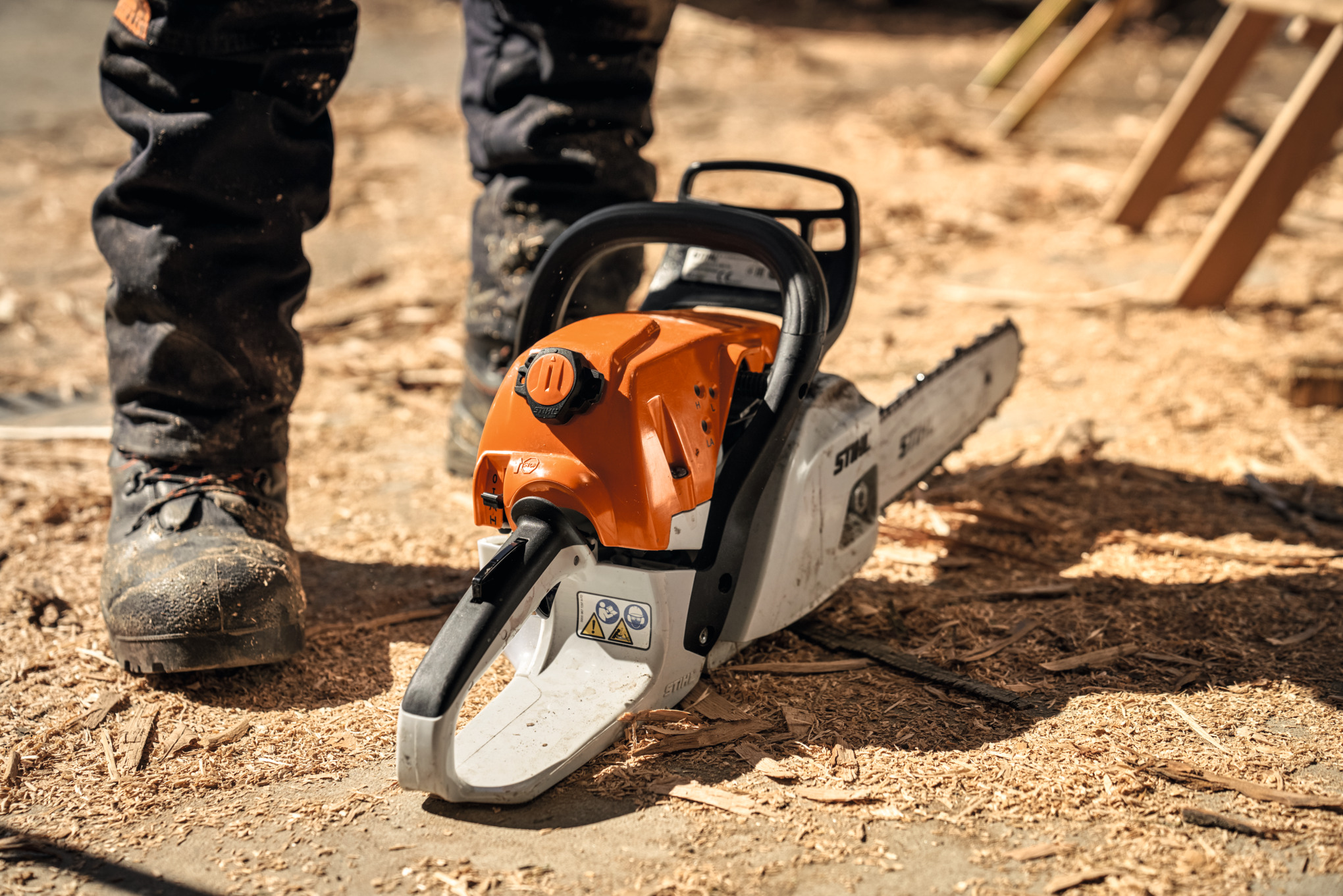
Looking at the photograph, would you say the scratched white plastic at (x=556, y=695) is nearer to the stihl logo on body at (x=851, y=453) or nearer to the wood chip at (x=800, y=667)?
the wood chip at (x=800, y=667)

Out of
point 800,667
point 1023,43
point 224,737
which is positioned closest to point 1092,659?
point 800,667

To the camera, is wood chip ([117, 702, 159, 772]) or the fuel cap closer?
the fuel cap

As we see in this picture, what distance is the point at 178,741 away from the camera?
158 centimetres

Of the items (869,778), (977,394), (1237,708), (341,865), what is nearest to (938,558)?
(977,394)

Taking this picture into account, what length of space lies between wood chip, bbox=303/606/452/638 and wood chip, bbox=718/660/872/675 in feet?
1.89

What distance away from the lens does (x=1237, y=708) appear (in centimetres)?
162

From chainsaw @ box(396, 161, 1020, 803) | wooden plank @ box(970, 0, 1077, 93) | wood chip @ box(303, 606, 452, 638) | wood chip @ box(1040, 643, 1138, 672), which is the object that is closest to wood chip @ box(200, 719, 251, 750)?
wood chip @ box(303, 606, 452, 638)

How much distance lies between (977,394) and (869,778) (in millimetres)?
1189

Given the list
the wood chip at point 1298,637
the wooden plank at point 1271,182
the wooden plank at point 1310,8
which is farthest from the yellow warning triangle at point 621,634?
the wooden plank at point 1310,8

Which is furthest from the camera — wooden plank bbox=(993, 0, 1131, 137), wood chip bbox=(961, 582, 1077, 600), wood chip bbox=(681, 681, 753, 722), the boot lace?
wooden plank bbox=(993, 0, 1131, 137)

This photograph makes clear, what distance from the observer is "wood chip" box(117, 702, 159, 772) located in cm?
153

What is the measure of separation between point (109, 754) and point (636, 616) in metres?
0.78

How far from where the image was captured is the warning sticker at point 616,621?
5.04 feet

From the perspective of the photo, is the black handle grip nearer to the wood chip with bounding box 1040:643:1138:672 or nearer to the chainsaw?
the chainsaw
